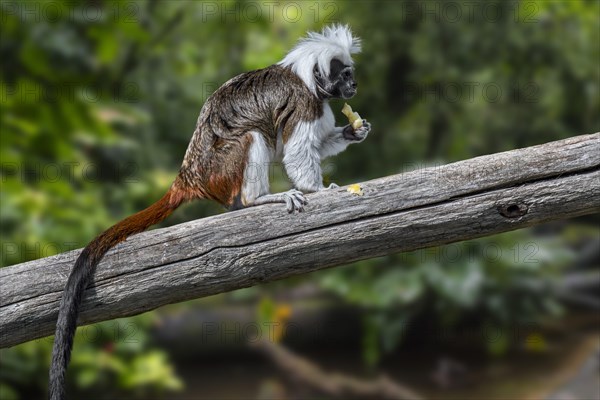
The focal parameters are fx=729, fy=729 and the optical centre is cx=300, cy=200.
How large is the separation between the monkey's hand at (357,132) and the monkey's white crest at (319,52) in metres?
0.26

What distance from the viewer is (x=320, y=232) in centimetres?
279

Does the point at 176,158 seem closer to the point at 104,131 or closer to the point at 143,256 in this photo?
the point at 104,131

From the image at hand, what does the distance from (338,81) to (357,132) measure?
26 cm

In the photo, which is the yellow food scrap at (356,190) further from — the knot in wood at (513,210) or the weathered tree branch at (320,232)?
the knot in wood at (513,210)

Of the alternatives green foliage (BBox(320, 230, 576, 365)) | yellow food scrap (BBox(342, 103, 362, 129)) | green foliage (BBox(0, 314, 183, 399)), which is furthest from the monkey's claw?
green foliage (BBox(320, 230, 576, 365))

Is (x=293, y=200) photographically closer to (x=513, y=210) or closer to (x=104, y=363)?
(x=513, y=210)

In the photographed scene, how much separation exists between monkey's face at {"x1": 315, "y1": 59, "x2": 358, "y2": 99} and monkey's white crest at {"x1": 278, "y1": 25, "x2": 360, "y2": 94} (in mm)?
25

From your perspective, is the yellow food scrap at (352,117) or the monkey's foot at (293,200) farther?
the yellow food scrap at (352,117)

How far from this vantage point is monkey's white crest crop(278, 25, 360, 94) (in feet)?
10.9

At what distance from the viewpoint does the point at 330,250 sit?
2.78 metres

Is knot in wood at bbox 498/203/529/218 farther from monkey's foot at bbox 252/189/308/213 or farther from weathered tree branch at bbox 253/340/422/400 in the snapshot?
weathered tree branch at bbox 253/340/422/400

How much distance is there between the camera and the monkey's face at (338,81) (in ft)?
11.1

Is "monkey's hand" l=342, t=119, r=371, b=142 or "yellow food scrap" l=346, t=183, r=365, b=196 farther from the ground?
"monkey's hand" l=342, t=119, r=371, b=142

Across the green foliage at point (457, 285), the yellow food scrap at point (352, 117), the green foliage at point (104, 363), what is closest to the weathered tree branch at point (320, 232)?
the yellow food scrap at point (352, 117)
